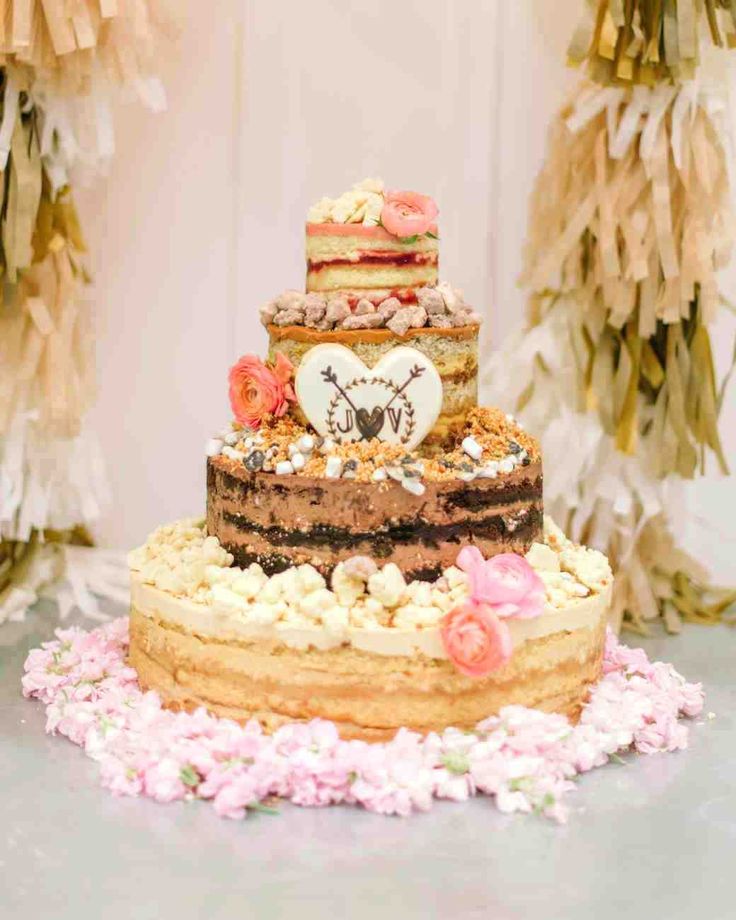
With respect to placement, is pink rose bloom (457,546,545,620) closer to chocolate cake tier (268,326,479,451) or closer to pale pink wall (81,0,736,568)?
chocolate cake tier (268,326,479,451)

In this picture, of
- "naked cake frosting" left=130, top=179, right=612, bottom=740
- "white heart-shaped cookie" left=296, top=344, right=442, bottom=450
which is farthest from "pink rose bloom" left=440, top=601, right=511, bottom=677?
"white heart-shaped cookie" left=296, top=344, right=442, bottom=450

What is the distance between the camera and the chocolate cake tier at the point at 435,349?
2264 mm

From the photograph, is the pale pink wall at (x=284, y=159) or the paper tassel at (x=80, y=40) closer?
the paper tassel at (x=80, y=40)

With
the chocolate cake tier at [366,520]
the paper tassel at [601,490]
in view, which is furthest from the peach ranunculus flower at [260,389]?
the paper tassel at [601,490]

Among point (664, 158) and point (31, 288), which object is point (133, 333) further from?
point (664, 158)

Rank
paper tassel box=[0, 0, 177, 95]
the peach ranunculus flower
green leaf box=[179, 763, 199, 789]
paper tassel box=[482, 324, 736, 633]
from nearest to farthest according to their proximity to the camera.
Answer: green leaf box=[179, 763, 199, 789]
the peach ranunculus flower
paper tassel box=[0, 0, 177, 95]
paper tassel box=[482, 324, 736, 633]

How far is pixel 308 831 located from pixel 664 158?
163 centimetres

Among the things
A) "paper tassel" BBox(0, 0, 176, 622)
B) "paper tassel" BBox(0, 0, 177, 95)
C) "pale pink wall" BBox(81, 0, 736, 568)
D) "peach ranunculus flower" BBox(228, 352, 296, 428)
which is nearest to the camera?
"peach ranunculus flower" BBox(228, 352, 296, 428)

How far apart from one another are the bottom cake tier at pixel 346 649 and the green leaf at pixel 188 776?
0.56 ft

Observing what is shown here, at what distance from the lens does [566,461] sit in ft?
10.0

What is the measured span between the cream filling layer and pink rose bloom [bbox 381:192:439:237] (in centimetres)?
66

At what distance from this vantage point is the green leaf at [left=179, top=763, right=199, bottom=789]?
2.06m

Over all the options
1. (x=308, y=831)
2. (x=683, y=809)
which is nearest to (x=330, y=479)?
(x=308, y=831)

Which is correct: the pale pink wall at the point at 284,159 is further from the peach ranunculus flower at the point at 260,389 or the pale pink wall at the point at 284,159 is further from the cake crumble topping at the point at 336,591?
the cake crumble topping at the point at 336,591
